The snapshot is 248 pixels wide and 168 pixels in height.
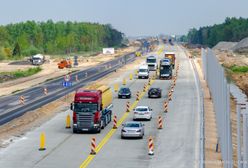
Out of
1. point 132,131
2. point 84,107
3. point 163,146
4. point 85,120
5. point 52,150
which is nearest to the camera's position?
point 52,150

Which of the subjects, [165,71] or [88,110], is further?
[165,71]

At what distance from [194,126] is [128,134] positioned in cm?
928

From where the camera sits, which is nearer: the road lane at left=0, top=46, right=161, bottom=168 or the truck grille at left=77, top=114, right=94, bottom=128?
the road lane at left=0, top=46, right=161, bottom=168

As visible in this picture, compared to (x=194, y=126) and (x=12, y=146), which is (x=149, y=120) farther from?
(x=12, y=146)

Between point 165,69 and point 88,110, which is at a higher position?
point 88,110

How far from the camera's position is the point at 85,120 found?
52938mm

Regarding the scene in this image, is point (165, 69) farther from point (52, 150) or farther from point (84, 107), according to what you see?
point (52, 150)

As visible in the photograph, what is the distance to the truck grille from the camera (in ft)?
173

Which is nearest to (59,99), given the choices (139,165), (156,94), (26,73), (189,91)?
(156,94)

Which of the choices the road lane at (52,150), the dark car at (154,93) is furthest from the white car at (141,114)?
the dark car at (154,93)

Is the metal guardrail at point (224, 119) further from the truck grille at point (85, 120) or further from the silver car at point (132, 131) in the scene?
the truck grille at point (85, 120)

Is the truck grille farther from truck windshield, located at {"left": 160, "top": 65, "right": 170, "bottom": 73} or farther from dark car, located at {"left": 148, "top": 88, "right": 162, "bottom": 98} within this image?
truck windshield, located at {"left": 160, "top": 65, "right": 170, "bottom": 73}

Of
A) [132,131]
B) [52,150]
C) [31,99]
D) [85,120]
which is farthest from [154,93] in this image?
[52,150]

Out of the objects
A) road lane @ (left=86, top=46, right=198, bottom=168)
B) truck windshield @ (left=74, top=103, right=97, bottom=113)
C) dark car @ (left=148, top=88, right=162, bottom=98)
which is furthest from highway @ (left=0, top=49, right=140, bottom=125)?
Answer: road lane @ (left=86, top=46, right=198, bottom=168)
